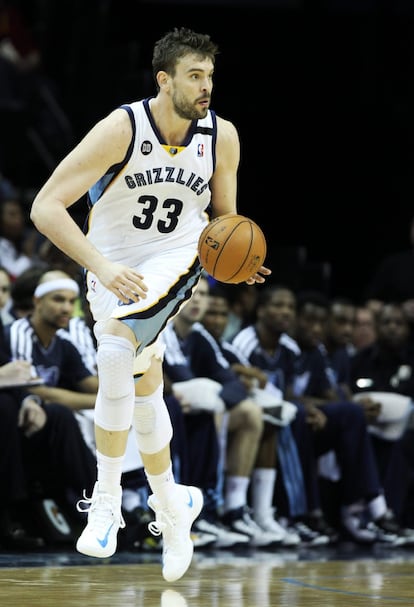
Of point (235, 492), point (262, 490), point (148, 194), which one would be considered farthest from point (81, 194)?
point (262, 490)

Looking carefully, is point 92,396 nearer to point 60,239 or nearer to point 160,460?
point 160,460

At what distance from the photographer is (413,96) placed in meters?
13.7

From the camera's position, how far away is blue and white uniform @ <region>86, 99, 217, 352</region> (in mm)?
5168

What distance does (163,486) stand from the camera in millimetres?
5344

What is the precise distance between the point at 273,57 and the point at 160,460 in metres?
9.36

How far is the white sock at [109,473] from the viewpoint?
16.8 ft

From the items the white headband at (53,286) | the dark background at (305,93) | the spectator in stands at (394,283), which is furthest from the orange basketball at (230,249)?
the dark background at (305,93)

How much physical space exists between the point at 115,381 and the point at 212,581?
112cm

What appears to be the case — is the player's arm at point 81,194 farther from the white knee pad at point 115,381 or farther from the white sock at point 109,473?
the white sock at point 109,473

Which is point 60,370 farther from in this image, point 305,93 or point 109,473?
point 305,93

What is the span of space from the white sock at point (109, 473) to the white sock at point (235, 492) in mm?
2811

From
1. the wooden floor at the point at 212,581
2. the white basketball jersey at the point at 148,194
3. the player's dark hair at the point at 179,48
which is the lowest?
the wooden floor at the point at 212,581

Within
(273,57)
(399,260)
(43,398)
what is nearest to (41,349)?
(43,398)

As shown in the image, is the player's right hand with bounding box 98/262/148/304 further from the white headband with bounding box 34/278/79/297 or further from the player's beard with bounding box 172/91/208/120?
the white headband with bounding box 34/278/79/297
